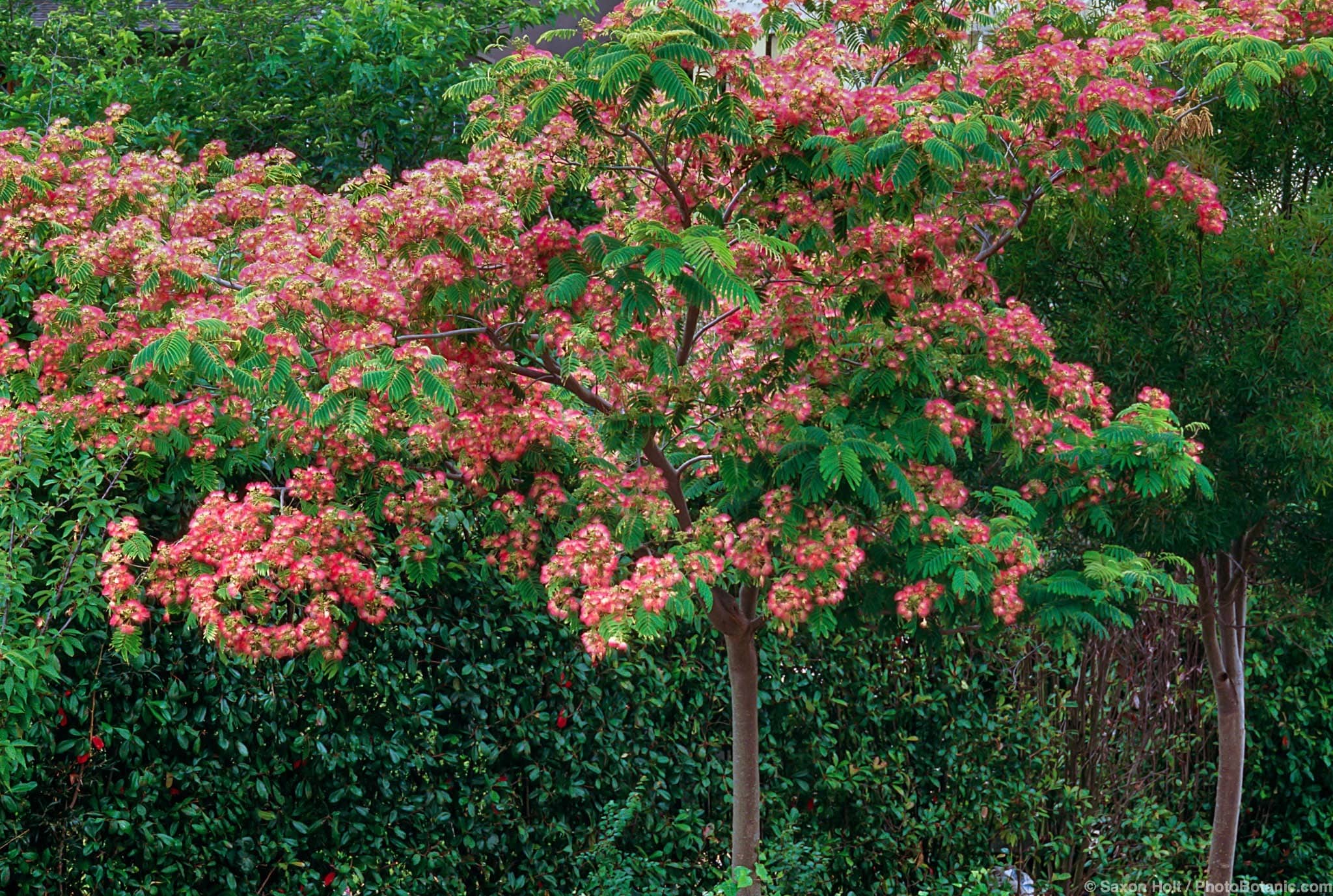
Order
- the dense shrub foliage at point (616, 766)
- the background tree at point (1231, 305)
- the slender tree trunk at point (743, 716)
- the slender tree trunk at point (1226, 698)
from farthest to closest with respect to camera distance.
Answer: the slender tree trunk at point (1226, 698), the background tree at point (1231, 305), the slender tree trunk at point (743, 716), the dense shrub foliage at point (616, 766)

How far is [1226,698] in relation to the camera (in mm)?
7914

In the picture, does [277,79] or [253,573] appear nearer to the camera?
[253,573]

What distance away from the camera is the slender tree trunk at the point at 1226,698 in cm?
775

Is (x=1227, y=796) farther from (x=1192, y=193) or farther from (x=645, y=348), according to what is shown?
(x=645, y=348)

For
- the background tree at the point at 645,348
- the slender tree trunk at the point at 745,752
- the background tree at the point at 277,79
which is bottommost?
the slender tree trunk at the point at 745,752

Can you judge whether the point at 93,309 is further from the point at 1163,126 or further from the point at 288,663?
the point at 1163,126

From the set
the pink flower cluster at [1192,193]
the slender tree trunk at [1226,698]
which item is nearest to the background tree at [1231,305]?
the pink flower cluster at [1192,193]

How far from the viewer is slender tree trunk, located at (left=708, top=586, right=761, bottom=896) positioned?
19.0ft

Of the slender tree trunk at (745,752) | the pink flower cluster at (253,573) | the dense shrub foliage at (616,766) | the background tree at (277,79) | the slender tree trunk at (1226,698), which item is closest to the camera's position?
the pink flower cluster at (253,573)

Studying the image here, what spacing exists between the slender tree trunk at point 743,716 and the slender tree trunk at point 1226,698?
126 inches

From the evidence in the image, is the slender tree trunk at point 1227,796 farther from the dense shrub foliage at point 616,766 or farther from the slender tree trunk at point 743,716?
the slender tree trunk at point 743,716

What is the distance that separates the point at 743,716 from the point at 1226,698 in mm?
3562

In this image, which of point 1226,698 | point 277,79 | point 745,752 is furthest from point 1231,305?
point 277,79

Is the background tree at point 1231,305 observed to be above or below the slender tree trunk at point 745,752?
above
